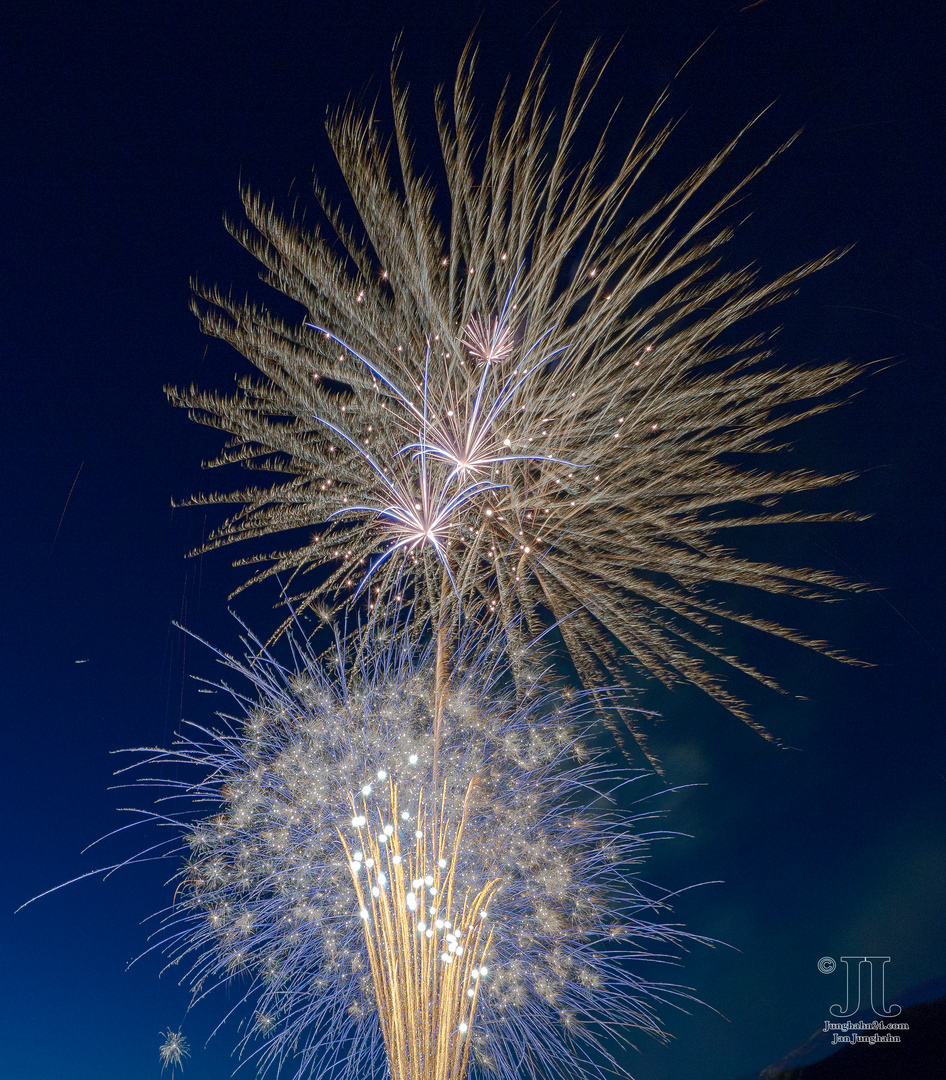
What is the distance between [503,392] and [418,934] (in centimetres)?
563

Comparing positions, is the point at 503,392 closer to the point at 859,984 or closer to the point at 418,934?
the point at 418,934

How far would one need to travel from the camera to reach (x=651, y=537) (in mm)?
6828

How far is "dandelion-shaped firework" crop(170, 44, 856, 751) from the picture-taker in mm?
5910

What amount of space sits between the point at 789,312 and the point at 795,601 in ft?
13.7

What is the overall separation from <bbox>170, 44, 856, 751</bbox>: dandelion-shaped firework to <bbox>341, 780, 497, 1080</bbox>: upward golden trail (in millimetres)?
2416

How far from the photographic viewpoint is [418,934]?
6.94 meters

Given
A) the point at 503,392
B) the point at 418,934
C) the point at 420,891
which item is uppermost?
the point at 503,392

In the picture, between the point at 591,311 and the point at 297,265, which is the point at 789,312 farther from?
the point at 297,265

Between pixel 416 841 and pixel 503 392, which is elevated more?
pixel 503 392

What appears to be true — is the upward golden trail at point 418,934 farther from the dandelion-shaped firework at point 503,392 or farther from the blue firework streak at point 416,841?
the dandelion-shaped firework at point 503,392

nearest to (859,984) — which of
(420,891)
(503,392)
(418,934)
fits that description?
(418,934)

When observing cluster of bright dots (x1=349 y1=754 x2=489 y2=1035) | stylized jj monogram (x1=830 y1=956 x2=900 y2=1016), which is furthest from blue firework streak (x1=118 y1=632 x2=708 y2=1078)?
stylized jj monogram (x1=830 y1=956 x2=900 y2=1016)

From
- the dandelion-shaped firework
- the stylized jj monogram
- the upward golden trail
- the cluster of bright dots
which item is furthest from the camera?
the stylized jj monogram

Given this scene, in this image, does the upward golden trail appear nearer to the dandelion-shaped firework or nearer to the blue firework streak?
the blue firework streak
